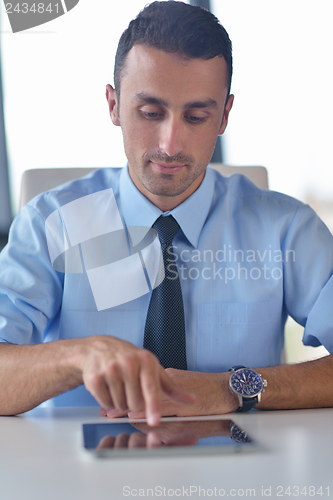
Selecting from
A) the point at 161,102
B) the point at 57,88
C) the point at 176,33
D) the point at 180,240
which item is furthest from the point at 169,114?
the point at 57,88

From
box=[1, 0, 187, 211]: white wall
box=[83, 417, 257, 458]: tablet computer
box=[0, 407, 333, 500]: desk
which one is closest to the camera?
box=[0, 407, 333, 500]: desk

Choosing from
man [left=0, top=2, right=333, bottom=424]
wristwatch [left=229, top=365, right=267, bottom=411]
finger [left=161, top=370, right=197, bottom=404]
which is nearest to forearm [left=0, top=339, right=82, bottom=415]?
man [left=0, top=2, right=333, bottom=424]

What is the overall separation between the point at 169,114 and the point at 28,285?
1.67ft

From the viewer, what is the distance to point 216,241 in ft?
3.92

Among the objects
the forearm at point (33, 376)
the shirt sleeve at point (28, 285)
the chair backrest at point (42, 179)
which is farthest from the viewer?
the chair backrest at point (42, 179)

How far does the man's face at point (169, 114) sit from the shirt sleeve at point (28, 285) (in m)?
0.31

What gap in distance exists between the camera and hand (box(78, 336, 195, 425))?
0.60m

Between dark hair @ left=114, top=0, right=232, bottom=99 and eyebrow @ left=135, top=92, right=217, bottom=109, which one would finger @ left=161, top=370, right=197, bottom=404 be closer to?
eyebrow @ left=135, top=92, right=217, bottom=109

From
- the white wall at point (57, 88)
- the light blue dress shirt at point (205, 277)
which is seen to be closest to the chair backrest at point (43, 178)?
the light blue dress shirt at point (205, 277)

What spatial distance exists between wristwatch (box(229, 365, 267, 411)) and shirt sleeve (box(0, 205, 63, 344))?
1.52 ft

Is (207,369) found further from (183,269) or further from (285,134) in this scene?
(285,134)

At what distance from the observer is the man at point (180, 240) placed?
1052 mm

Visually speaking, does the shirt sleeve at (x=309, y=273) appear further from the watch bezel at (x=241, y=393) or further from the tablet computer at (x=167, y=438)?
the tablet computer at (x=167, y=438)

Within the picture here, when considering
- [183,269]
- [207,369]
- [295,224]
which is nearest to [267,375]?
[207,369]
